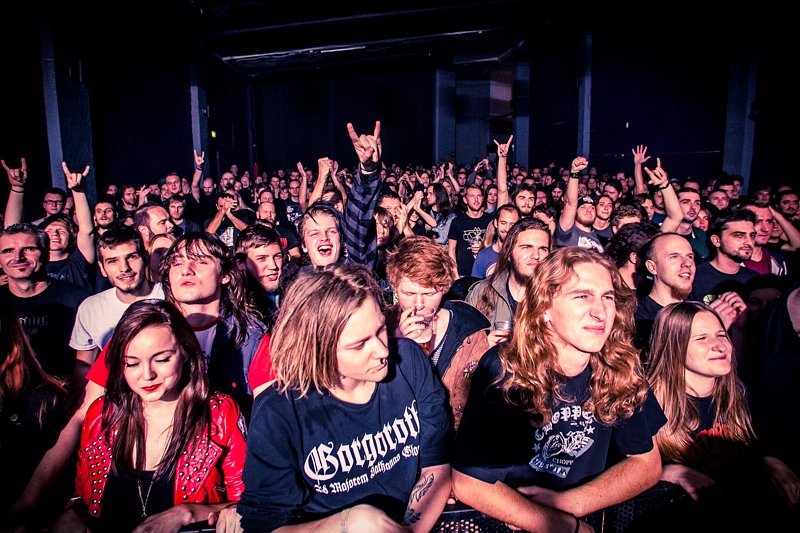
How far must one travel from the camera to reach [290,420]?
Result: 1.41m

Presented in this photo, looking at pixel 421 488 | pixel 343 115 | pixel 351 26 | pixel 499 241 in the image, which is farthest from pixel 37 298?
pixel 343 115

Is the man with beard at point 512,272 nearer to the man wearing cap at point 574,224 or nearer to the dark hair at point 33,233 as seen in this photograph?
the man wearing cap at point 574,224

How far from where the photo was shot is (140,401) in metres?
1.77

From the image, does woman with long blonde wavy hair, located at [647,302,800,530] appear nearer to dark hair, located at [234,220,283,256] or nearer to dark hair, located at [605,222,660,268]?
dark hair, located at [605,222,660,268]

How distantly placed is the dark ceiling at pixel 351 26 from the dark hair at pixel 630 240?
32.7 feet

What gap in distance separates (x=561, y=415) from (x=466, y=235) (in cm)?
398

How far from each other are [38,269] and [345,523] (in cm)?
276

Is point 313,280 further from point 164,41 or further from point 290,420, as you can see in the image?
point 164,41

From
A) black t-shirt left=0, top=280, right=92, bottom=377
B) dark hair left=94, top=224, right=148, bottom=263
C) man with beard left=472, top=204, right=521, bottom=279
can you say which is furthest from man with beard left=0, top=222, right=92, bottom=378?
man with beard left=472, top=204, right=521, bottom=279

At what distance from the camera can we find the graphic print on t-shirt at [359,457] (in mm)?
1422

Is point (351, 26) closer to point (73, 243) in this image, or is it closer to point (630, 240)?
point (73, 243)

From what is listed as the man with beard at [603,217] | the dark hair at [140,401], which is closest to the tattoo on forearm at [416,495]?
the dark hair at [140,401]

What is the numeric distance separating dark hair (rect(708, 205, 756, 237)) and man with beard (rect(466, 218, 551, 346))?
129cm

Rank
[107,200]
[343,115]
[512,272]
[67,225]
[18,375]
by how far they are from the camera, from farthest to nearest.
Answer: [343,115] < [107,200] < [67,225] < [512,272] < [18,375]
